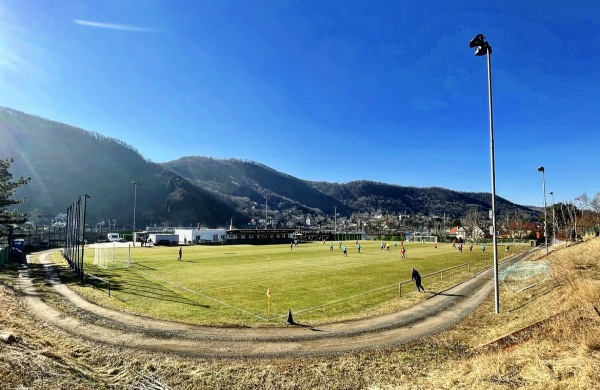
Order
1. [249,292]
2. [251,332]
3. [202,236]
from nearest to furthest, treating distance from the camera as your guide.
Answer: [251,332], [249,292], [202,236]

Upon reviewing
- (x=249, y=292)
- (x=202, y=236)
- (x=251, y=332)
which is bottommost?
(x=249, y=292)

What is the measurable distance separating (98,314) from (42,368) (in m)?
10.6

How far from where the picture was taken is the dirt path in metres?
14.0

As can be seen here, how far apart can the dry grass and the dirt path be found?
0.85m

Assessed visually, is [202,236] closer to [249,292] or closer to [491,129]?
[249,292]

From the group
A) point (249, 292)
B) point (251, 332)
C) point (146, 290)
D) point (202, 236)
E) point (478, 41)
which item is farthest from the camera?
point (202, 236)

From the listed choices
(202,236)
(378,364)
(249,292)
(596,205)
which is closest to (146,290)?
(249,292)

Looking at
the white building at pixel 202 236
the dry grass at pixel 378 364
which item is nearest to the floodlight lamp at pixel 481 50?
the dry grass at pixel 378 364

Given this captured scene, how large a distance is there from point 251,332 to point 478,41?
18754mm

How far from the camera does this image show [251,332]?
16.1m

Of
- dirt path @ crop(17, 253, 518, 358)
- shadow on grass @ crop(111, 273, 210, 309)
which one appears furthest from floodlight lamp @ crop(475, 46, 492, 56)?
shadow on grass @ crop(111, 273, 210, 309)

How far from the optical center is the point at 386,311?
64.6ft

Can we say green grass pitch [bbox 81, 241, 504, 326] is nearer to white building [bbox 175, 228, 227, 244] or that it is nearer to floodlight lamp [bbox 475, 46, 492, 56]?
floodlight lamp [bbox 475, 46, 492, 56]

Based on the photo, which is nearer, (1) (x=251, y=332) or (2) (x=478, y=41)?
(1) (x=251, y=332)
